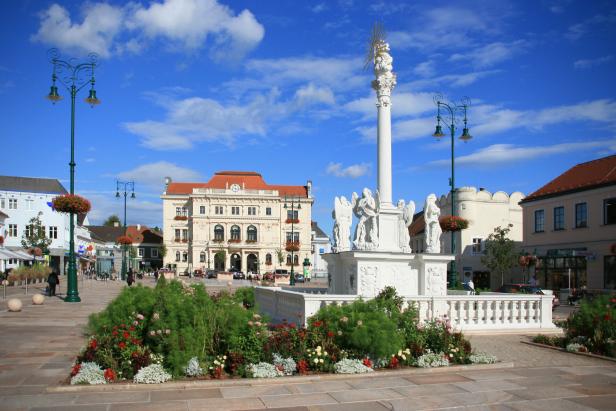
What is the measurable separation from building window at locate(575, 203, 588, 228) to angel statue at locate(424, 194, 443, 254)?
915 inches

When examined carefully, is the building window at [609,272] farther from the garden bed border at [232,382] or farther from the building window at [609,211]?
the garden bed border at [232,382]

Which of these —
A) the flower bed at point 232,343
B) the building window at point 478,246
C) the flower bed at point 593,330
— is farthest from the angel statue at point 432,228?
the building window at point 478,246

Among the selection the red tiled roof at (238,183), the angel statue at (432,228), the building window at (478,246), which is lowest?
the building window at (478,246)

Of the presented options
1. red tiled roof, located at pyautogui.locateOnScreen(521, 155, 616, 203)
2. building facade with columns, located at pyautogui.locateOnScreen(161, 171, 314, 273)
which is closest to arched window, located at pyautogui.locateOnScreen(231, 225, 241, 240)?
building facade with columns, located at pyautogui.locateOnScreen(161, 171, 314, 273)

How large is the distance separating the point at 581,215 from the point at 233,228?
69855 millimetres

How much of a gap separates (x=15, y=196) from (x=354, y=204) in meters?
69.4

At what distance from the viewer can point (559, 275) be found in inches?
1580

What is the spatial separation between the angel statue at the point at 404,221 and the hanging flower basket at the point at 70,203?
14735 mm

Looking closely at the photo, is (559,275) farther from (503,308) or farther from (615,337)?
(615,337)

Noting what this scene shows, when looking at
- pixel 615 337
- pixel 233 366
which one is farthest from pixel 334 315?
pixel 615 337

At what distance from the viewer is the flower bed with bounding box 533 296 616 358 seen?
11836mm

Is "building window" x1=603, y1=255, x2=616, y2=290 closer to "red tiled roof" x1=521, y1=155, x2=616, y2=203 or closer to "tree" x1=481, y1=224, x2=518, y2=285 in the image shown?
"red tiled roof" x1=521, y1=155, x2=616, y2=203

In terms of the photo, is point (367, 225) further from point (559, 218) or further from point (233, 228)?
point (233, 228)

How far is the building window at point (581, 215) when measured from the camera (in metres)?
37.8
